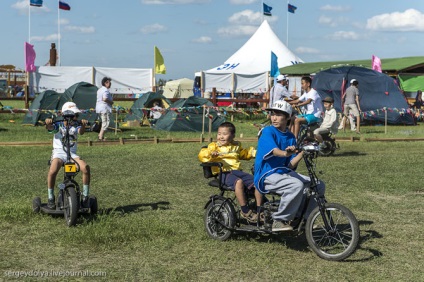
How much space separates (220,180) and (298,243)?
107 centimetres

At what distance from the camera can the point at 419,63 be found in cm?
3158

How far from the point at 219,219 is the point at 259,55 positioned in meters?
32.4

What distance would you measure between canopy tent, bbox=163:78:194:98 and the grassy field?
32599mm

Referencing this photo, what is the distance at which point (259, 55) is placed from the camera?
3862 centimetres

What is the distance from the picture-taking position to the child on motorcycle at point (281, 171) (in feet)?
20.3

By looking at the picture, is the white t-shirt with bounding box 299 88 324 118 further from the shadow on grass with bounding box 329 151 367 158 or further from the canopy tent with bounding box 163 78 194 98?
the canopy tent with bounding box 163 78 194 98

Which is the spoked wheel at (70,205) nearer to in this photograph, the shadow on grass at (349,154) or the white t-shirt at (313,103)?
the white t-shirt at (313,103)

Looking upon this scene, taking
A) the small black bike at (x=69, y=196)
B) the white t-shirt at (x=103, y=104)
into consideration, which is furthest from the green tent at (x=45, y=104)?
the small black bike at (x=69, y=196)

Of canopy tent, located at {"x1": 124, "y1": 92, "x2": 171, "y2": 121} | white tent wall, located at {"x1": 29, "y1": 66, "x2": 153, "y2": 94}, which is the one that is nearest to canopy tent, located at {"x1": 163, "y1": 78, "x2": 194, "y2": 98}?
white tent wall, located at {"x1": 29, "y1": 66, "x2": 153, "y2": 94}

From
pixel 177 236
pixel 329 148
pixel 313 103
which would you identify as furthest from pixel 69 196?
pixel 329 148

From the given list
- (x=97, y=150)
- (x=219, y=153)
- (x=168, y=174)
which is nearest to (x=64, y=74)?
(x=97, y=150)

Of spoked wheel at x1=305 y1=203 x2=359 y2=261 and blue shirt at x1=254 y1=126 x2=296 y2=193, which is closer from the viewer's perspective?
spoked wheel at x1=305 y1=203 x2=359 y2=261

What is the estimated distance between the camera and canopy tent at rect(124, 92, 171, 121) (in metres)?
23.8

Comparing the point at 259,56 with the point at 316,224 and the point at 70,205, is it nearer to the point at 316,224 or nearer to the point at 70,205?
the point at 70,205
